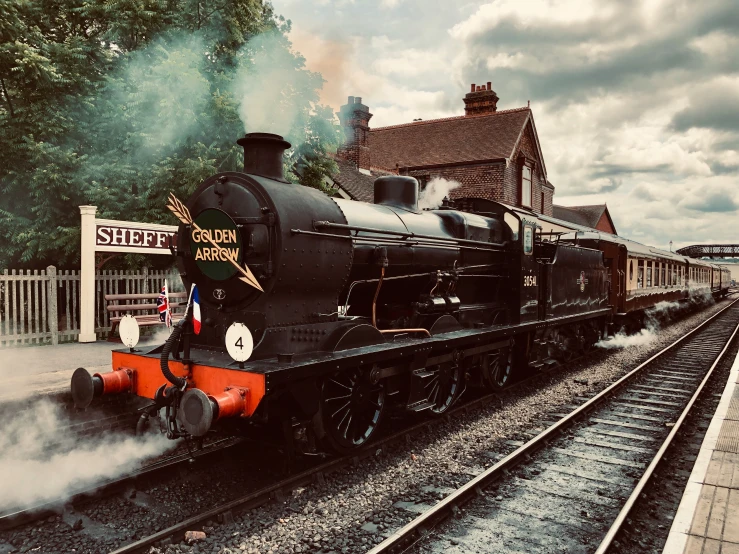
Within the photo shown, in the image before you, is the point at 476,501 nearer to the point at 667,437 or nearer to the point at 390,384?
the point at 390,384

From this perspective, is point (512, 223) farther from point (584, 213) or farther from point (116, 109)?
point (584, 213)

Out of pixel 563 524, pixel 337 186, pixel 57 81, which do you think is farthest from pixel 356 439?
pixel 337 186

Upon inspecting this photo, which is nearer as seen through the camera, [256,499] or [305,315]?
[256,499]

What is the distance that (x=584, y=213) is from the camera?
43406mm

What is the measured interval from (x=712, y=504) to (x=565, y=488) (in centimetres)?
116

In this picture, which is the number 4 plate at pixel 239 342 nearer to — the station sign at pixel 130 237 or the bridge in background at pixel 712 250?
the station sign at pixel 130 237

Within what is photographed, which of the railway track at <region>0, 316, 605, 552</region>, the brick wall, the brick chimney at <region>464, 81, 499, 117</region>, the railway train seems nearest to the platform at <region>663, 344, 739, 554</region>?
the railway train

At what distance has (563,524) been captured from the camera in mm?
4098

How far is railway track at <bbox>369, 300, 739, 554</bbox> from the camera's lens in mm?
3809

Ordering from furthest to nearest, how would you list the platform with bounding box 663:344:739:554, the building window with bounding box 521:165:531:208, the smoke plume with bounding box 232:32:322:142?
the building window with bounding box 521:165:531:208
the smoke plume with bounding box 232:32:322:142
the platform with bounding box 663:344:739:554

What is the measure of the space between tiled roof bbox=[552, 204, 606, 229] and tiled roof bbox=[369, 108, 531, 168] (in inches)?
671

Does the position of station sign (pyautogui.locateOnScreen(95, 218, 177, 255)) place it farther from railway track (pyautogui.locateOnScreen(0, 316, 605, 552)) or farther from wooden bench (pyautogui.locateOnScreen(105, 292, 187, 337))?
railway track (pyautogui.locateOnScreen(0, 316, 605, 552))

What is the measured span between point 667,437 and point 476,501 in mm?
2879

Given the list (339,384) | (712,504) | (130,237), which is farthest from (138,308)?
(712,504)
